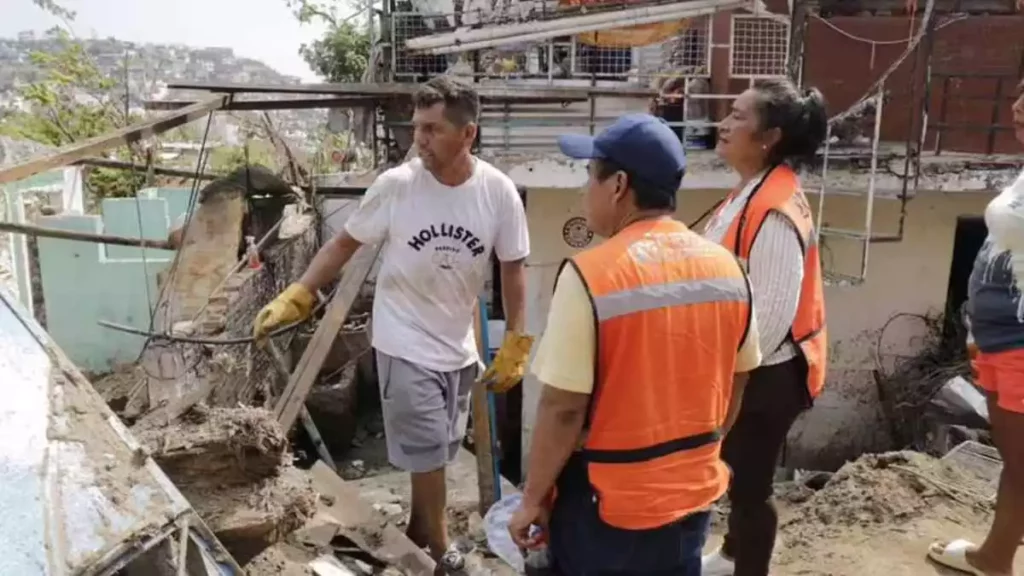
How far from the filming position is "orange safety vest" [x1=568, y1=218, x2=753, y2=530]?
198cm

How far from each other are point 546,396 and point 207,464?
1.39m

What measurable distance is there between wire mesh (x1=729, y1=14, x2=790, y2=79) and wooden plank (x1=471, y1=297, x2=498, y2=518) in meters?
4.13

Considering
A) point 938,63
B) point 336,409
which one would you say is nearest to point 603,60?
point 938,63

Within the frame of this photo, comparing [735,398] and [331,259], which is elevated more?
[331,259]

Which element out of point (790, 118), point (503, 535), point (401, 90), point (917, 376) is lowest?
point (917, 376)

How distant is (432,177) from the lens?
10.7 ft

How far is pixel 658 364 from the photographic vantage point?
2.04 meters

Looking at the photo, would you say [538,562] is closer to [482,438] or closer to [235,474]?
[235,474]

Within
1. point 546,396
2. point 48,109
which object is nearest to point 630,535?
point 546,396

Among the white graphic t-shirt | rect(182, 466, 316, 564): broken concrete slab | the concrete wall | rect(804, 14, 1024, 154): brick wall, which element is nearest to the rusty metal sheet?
rect(182, 466, 316, 564): broken concrete slab

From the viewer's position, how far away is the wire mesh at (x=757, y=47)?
23.2 ft

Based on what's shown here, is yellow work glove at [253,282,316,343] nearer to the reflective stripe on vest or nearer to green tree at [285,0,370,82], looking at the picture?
the reflective stripe on vest

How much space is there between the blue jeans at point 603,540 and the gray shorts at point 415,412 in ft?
3.62

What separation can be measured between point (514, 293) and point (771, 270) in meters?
1.15
